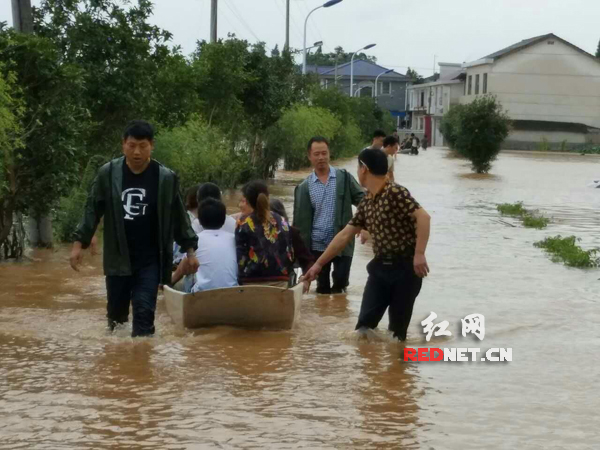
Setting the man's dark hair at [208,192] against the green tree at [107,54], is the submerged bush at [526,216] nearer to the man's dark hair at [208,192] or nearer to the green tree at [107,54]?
the green tree at [107,54]

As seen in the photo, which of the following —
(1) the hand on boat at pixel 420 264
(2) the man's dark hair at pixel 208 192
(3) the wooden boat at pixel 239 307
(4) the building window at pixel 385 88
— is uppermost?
(4) the building window at pixel 385 88

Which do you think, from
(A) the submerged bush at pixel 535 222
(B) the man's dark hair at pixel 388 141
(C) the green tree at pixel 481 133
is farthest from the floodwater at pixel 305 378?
(C) the green tree at pixel 481 133

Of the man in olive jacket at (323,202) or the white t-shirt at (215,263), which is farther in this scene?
the man in olive jacket at (323,202)

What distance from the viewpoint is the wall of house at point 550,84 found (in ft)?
290

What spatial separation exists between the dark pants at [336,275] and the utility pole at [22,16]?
5722 mm

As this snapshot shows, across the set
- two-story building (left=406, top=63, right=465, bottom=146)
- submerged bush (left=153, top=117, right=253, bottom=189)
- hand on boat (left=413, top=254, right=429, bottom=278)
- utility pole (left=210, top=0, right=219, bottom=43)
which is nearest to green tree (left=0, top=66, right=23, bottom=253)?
hand on boat (left=413, top=254, right=429, bottom=278)

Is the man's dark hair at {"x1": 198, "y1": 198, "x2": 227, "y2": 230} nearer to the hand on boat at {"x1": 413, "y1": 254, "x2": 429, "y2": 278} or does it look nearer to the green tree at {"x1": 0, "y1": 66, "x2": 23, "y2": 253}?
the hand on boat at {"x1": 413, "y1": 254, "x2": 429, "y2": 278}

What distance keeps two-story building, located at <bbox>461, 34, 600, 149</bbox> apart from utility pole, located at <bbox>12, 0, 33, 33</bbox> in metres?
75.9

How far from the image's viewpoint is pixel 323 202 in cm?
1128

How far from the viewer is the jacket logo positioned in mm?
8125

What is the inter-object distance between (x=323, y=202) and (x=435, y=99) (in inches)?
4164

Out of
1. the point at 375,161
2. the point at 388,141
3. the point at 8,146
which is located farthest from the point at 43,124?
the point at 375,161

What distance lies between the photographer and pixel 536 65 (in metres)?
89.1

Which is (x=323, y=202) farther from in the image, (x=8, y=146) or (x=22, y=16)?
(x=22, y=16)
